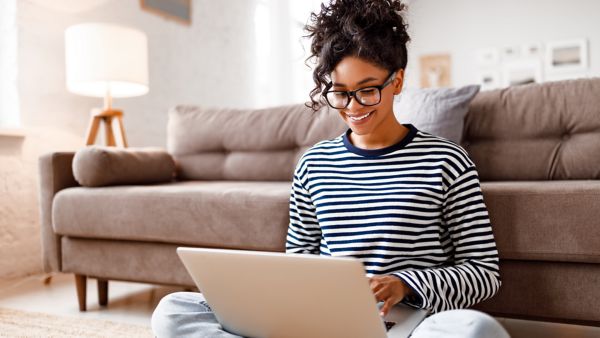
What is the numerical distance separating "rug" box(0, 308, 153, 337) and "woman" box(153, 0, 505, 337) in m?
0.71

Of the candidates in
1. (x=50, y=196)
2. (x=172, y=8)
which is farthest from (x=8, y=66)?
(x=172, y=8)

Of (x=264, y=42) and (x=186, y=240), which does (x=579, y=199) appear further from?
(x=264, y=42)

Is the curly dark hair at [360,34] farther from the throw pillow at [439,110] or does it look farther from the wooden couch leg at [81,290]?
the wooden couch leg at [81,290]

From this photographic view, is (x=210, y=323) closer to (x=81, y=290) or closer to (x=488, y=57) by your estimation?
(x=81, y=290)

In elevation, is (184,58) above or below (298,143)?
above

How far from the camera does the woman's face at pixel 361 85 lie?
957 mm

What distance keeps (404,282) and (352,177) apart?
26cm

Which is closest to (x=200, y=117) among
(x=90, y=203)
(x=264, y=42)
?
(x=90, y=203)

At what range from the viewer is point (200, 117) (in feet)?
7.54

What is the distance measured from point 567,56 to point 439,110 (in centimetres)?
432

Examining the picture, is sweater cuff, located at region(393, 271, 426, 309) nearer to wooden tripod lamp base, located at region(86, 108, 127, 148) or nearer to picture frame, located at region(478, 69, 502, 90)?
wooden tripod lamp base, located at region(86, 108, 127, 148)

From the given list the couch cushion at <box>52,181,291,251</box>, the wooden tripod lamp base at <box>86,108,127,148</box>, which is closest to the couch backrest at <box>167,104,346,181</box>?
the wooden tripod lamp base at <box>86,108,127,148</box>

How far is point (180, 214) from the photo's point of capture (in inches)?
62.2

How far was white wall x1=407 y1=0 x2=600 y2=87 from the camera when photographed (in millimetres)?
5070
